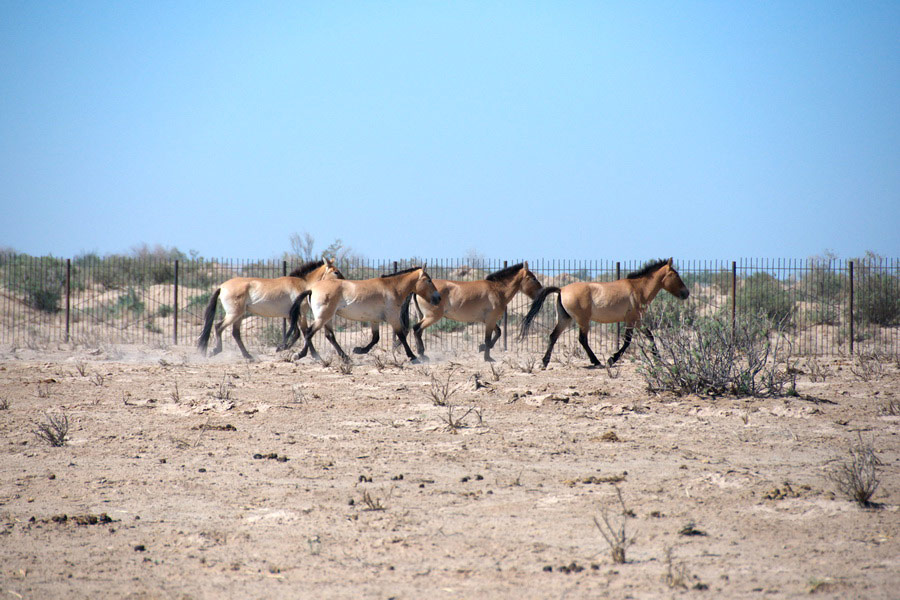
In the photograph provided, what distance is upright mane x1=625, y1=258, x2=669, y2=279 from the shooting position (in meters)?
14.9

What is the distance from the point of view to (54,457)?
24.0 ft

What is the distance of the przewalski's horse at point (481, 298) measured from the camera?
16000 mm

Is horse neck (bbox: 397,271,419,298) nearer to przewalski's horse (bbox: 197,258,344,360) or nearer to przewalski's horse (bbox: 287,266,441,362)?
przewalski's horse (bbox: 287,266,441,362)

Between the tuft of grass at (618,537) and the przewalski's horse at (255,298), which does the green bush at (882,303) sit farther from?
the tuft of grass at (618,537)

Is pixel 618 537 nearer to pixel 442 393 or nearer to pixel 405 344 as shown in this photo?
pixel 442 393

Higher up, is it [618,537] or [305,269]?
[305,269]

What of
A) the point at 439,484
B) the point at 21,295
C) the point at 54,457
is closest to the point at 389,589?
the point at 439,484

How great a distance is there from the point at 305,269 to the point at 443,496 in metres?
11.8

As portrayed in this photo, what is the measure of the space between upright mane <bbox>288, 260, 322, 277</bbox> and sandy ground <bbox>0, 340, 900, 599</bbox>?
6.51 m

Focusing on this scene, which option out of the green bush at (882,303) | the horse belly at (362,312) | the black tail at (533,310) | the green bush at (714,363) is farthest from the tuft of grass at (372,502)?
the green bush at (882,303)

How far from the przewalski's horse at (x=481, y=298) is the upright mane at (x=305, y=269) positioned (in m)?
2.61

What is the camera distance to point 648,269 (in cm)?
1504

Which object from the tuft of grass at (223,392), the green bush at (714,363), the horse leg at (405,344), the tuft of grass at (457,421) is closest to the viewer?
the tuft of grass at (457,421)

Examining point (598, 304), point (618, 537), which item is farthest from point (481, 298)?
point (618, 537)
